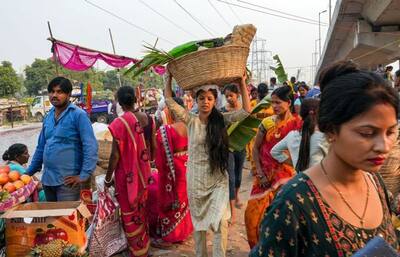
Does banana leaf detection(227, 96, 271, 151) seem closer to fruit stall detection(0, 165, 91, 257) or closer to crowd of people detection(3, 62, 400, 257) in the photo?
crowd of people detection(3, 62, 400, 257)

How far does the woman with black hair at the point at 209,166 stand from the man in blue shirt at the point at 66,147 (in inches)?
39.4

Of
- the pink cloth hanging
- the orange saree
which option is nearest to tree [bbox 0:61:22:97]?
the pink cloth hanging

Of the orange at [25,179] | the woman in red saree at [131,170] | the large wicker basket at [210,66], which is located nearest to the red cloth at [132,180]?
the woman in red saree at [131,170]

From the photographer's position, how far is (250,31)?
322 centimetres

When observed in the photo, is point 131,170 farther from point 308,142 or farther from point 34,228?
point 308,142

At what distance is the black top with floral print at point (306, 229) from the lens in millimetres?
1288

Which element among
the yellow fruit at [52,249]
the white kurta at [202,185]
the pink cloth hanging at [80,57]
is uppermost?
the pink cloth hanging at [80,57]

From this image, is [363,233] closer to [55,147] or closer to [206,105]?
[206,105]

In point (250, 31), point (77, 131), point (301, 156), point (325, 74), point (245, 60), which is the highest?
point (250, 31)

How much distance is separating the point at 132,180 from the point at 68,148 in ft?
2.49

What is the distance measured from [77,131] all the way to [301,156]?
2.26 m

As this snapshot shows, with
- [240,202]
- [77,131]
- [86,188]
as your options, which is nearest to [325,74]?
[77,131]

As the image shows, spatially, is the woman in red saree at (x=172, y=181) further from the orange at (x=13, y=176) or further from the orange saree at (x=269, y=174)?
the orange at (x=13, y=176)

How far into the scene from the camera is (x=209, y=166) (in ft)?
11.9
